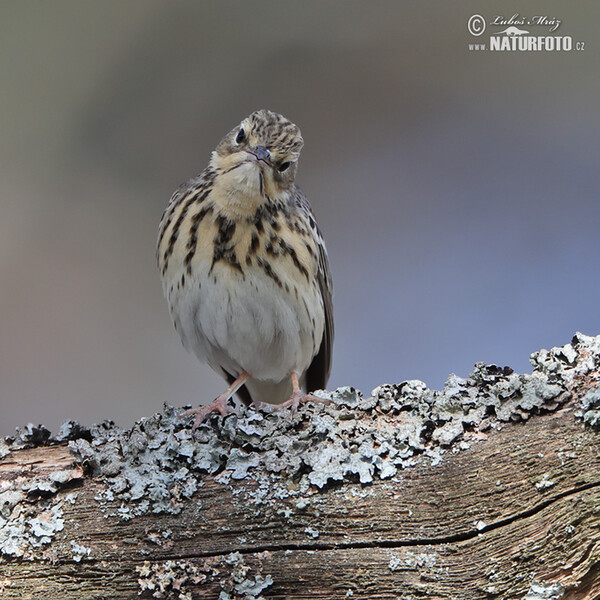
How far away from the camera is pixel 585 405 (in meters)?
2.41

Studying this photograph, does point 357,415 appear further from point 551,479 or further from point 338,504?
point 551,479

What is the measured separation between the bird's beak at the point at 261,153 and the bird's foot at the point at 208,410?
4.17 feet

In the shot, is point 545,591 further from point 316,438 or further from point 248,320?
point 248,320

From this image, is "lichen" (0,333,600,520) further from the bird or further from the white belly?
the white belly

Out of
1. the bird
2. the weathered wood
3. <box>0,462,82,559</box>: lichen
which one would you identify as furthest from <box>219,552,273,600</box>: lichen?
the bird

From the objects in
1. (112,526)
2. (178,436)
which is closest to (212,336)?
(178,436)

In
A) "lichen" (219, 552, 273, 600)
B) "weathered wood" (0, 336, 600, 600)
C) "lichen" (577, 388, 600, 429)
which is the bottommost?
"lichen" (219, 552, 273, 600)

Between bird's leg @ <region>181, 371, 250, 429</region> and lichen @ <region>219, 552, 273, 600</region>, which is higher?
bird's leg @ <region>181, 371, 250, 429</region>

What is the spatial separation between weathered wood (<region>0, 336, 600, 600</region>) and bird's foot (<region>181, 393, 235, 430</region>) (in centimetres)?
47

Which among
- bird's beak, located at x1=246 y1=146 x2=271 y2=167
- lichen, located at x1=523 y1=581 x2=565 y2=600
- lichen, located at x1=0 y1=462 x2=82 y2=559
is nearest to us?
lichen, located at x1=523 y1=581 x2=565 y2=600

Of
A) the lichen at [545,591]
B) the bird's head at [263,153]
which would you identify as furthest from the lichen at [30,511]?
the bird's head at [263,153]

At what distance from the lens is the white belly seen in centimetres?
411

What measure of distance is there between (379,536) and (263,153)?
227 cm

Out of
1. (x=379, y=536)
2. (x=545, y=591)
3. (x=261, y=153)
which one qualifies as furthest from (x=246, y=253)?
(x=545, y=591)
